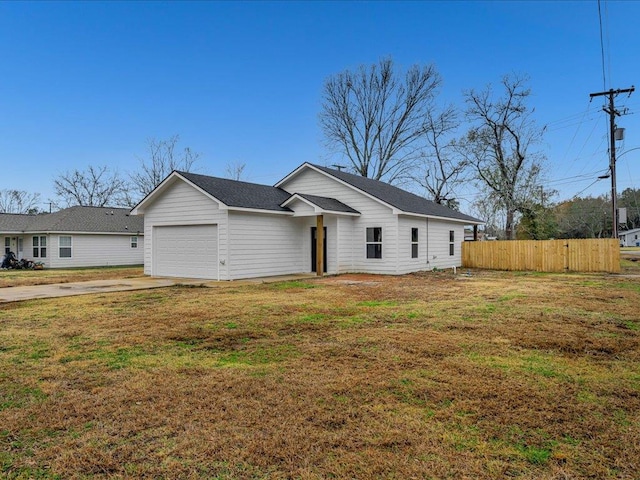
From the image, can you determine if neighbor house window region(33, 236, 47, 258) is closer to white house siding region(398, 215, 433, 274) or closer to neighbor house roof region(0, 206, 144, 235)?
neighbor house roof region(0, 206, 144, 235)

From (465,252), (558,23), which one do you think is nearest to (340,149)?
(465,252)

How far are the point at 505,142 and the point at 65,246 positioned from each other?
31.3 metres

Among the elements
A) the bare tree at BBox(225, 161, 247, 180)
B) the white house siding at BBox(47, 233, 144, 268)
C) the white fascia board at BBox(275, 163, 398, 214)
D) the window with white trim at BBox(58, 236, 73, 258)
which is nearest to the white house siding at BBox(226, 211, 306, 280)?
the white fascia board at BBox(275, 163, 398, 214)

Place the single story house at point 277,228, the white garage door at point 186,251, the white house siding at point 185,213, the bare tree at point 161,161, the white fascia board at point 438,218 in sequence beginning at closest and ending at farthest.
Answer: the white house siding at point 185,213
the single story house at point 277,228
the white garage door at point 186,251
the white fascia board at point 438,218
the bare tree at point 161,161

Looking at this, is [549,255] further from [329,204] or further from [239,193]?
[239,193]

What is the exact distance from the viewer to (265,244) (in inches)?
630

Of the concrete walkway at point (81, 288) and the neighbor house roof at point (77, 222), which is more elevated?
the neighbor house roof at point (77, 222)

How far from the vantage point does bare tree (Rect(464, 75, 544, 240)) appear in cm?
3167

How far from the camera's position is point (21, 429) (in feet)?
10.5

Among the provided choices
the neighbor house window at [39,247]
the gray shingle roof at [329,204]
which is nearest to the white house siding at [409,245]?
the gray shingle roof at [329,204]

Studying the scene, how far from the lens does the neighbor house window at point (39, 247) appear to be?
2491 cm

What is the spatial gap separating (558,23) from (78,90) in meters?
24.9

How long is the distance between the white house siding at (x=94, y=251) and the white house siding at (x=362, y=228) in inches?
614

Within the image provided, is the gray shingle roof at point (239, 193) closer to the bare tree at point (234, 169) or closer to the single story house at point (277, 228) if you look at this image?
the single story house at point (277, 228)
